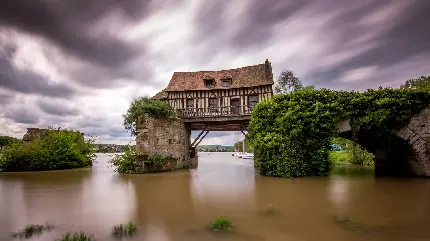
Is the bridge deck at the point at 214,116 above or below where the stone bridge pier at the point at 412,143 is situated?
above

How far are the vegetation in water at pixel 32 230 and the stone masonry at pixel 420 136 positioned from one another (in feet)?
39.6

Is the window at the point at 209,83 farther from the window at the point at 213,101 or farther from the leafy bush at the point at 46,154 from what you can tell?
the leafy bush at the point at 46,154

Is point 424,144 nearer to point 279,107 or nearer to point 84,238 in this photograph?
point 279,107

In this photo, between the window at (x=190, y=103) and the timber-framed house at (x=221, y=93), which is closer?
the timber-framed house at (x=221, y=93)

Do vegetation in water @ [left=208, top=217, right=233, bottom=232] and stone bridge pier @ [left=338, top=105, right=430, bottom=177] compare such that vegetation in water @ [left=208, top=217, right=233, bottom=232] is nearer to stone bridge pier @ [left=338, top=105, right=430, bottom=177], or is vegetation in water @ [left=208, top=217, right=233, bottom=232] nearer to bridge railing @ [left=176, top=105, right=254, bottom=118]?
stone bridge pier @ [left=338, top=105, right=430, bottom=177]

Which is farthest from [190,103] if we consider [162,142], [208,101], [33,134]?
[33,134]

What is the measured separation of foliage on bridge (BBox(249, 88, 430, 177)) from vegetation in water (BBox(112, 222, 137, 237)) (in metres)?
7.48

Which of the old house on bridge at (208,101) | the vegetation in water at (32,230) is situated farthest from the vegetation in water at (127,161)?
the vegetation in water at (32,230)

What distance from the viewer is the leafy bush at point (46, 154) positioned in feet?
41.9

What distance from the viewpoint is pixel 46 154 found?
13219 mm

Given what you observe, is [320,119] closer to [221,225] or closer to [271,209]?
[271,209]

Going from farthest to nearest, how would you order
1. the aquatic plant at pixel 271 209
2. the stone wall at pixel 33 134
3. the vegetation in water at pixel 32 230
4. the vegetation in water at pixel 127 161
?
the stone wall at pixel 33 134, the vegetation in water at pixel 127 161, the aquatic plant at pixel 271 209, the vegetation in water at pixel 32 230

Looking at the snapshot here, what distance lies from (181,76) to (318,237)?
1692cm

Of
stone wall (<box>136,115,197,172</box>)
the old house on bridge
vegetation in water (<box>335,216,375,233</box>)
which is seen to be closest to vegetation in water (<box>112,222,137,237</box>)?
vegetation in water (<box>335,216,375,233</box>)
